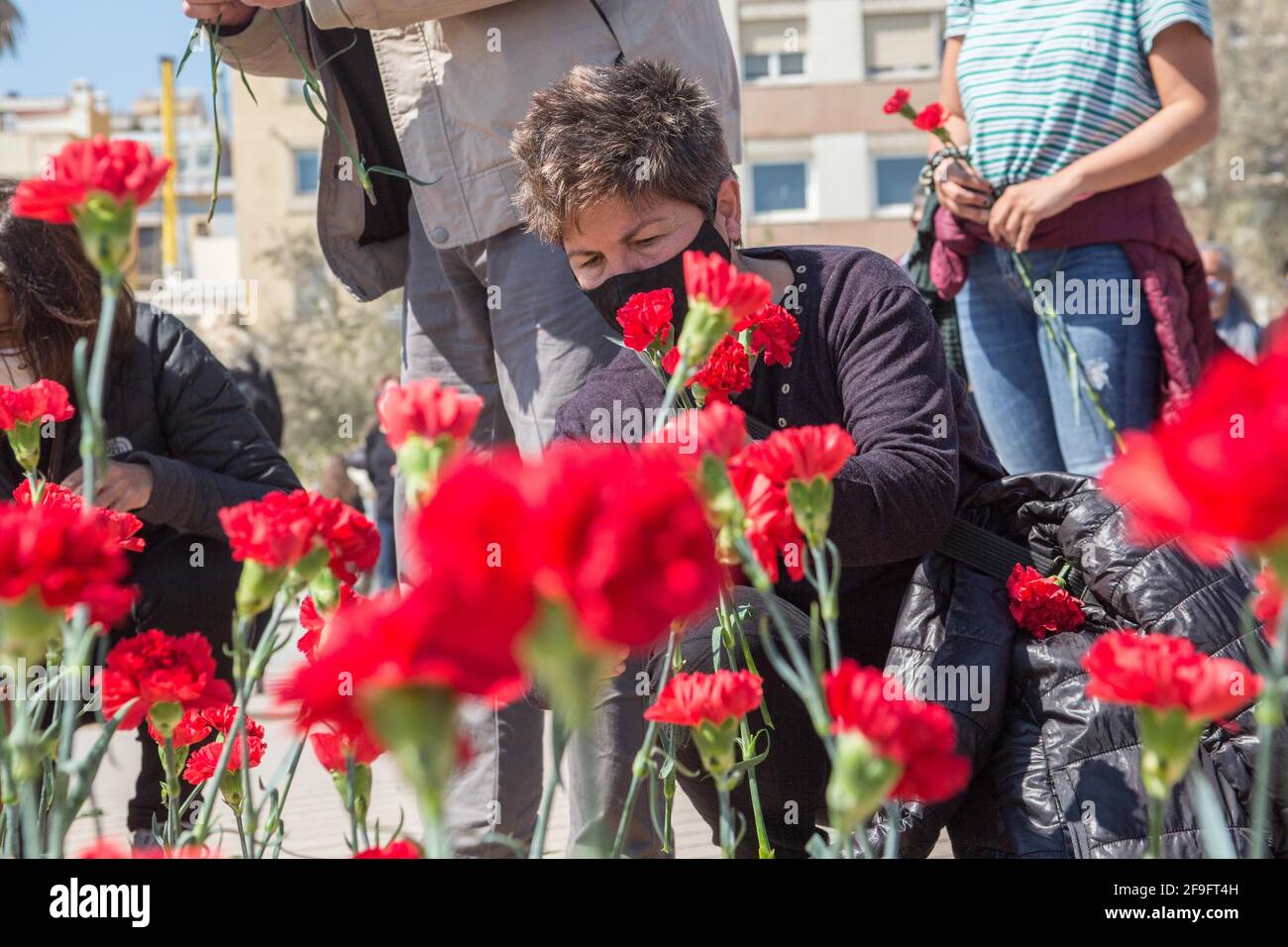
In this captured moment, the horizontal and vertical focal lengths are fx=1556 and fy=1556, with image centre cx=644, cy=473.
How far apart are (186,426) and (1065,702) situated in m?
1.78

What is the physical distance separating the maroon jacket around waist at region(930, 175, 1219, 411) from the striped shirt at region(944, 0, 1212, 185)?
11 centimetres

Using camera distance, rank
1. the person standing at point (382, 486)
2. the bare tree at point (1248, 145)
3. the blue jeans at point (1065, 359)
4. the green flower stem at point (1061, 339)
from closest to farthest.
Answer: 1. the green flower stem at point (1061, 339)
2. the blue jeans at point (1065, 359)
3. the person standing at point (382, 486)
4. the bare tree at point (1248, 145)

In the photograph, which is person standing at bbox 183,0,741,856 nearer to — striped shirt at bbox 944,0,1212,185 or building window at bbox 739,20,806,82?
striped shirt at bbox 944,0,1212,185

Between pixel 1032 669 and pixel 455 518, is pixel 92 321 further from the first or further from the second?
pixel 455 518

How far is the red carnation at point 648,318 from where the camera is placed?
148 centimetres

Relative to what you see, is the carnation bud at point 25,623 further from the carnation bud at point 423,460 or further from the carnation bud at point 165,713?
the carnation bud at point 165,713

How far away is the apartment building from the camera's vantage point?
30.4m

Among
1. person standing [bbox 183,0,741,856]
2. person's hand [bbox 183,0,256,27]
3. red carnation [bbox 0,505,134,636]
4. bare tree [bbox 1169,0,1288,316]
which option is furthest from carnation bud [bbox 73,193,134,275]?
bare tree [bbox 1169,0,1288,316]

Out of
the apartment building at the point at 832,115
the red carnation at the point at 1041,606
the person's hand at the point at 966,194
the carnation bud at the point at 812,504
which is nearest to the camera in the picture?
the carnation bud at the point at 812,504

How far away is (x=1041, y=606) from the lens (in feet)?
6.25

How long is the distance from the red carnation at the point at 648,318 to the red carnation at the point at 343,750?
463 mm

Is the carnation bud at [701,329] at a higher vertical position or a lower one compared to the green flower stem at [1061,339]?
lower

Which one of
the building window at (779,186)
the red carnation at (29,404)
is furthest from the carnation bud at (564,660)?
the building window at (779,186)

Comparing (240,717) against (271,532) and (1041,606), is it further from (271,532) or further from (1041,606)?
(1041,606)
